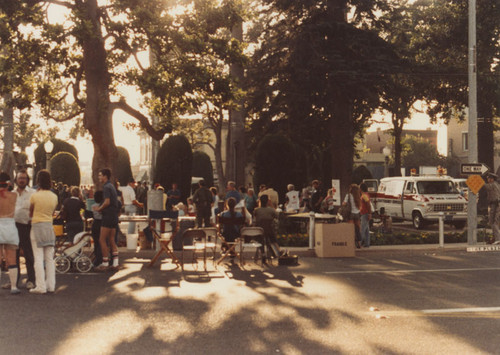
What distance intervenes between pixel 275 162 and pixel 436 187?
305 inches

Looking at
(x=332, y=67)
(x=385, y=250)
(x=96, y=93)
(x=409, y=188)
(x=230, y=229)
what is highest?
(x=332, y=67)

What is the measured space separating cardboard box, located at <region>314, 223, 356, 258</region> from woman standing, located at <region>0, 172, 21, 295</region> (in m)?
8.29

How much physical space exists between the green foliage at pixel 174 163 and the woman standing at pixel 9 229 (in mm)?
25469

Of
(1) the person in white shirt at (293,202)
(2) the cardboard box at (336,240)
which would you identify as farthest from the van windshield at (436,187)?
(2) the cardboard box at (336,240)

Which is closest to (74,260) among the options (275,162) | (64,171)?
(275,162)

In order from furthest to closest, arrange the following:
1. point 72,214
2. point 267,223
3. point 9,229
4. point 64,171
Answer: point 64,171
point 267,223
point 72,214
point 9,229

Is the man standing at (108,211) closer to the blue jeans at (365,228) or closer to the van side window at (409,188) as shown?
the blue jeans at (365,228)

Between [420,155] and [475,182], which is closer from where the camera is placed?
[475,182]

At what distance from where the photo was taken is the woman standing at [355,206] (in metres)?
18.2

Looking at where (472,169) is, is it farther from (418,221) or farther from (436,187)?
(436,187)

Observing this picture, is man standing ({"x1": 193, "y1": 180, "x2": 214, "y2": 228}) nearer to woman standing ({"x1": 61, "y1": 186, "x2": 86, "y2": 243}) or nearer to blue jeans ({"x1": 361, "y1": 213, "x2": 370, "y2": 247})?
blue jeans ({"x1": 361, "y1": 213, "x2": 370, "y2": 247})

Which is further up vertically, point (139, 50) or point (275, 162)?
point (139, 50)

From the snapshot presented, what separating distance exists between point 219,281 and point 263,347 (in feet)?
17.4

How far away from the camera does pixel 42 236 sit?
10727mm
